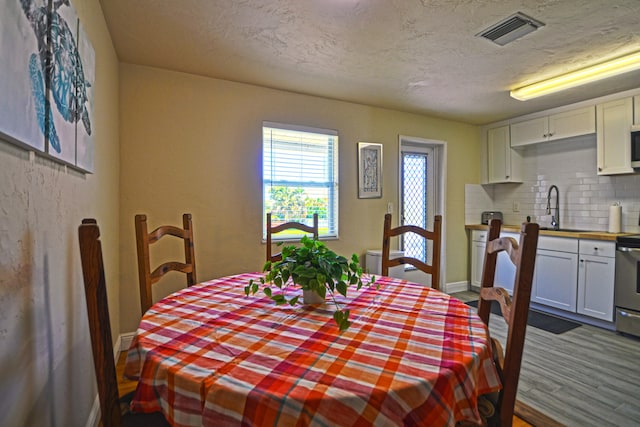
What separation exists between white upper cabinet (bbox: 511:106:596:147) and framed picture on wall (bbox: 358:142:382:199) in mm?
1897

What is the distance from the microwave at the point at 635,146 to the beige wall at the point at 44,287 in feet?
14.5

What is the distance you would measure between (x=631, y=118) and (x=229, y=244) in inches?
161

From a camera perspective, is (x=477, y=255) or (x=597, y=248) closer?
(x=597, y=248)

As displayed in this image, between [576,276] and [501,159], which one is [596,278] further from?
[501,159]

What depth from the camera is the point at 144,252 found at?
155 cm

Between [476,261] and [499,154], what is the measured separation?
1.51 m

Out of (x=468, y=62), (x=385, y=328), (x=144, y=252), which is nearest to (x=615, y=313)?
(x=468, y=62)

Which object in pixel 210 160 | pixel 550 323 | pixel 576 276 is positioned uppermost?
pixel 210 160

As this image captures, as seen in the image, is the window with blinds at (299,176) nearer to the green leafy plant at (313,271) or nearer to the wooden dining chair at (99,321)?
the green leafy plant at (313,271)

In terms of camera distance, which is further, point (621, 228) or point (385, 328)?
point (621, 228)

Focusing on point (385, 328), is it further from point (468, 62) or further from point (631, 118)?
point (631, 118)

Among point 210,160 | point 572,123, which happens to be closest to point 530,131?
point 572,123

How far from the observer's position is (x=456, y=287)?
449 cm

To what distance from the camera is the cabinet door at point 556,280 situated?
10.9ft
